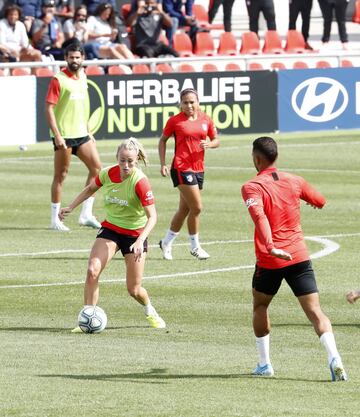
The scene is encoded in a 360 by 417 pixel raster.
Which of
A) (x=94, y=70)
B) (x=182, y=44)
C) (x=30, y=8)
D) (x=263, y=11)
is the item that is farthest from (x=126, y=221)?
(x=263, y=11)

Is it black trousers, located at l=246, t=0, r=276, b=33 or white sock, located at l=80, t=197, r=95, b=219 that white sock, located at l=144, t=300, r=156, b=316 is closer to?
white sock, located at l=80, t=197, r=95, b=219

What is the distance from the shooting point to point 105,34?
120 feet

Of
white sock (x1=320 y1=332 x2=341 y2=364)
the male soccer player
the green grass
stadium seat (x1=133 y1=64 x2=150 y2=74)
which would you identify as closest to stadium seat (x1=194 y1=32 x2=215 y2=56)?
stadium seat (x1=133 y1=64 x2=150 y2=74)

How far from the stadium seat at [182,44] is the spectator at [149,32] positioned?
1.52m

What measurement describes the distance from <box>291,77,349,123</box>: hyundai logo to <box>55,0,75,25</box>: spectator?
6497 mm

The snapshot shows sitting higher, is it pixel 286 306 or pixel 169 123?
pixel 169 123

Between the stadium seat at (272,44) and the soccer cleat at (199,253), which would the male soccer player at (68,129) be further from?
the stadium seat at (272,44)

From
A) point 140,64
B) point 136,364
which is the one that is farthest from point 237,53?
point 136,364

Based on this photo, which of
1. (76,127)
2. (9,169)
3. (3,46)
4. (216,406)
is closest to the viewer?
(216,406)

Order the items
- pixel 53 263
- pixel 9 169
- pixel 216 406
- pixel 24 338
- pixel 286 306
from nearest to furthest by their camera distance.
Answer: pixel 216 406 → pixel 24 338 → pixel 286 306 → pixel 53 263 → pixel 9 169

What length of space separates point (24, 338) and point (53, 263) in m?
4.82

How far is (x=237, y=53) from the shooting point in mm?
41219

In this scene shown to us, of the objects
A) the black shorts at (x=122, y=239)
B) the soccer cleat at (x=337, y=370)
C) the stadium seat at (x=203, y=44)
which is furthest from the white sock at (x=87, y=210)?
the stadium seat at (x=203, y=44)

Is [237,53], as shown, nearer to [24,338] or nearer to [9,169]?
[9,169]
